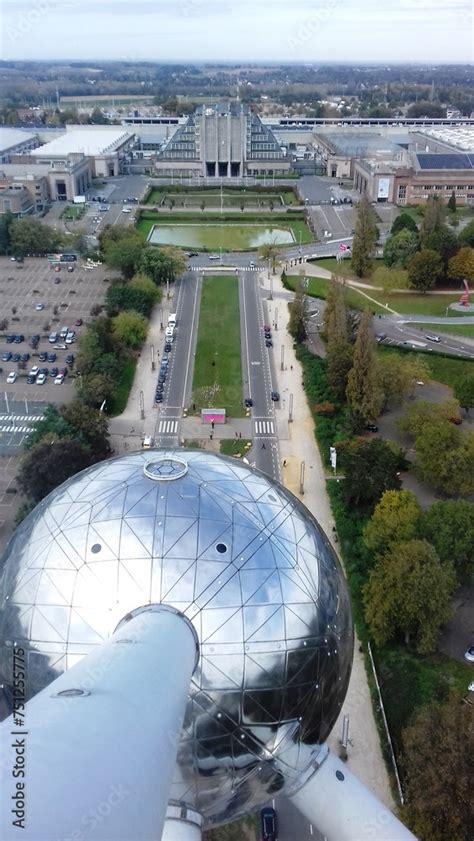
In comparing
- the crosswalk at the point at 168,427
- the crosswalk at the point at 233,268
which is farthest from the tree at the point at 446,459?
the crosswalk at the point at 233,268

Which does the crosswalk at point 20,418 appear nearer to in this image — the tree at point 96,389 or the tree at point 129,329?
the tree at point 96,389

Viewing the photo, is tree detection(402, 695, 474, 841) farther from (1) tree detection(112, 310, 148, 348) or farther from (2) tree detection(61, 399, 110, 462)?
(1) tree detection(112, 310, 148, 348)

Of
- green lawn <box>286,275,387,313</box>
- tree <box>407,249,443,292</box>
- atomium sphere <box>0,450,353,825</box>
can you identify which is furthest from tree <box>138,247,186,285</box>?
atomium sphere <box>0,450,353,825</box>

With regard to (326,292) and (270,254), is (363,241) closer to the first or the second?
(326,292)

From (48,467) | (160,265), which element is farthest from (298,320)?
(48,467)

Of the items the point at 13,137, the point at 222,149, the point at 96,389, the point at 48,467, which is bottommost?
the point at 96,389
